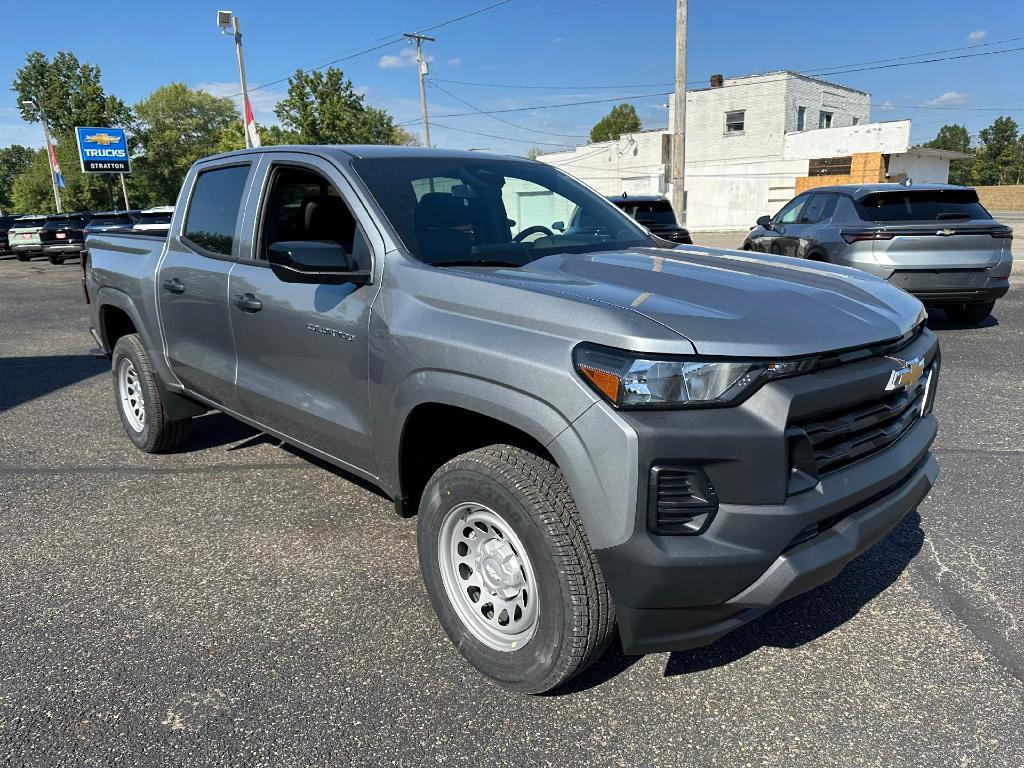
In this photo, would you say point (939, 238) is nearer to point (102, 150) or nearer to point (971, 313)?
point (971, 313)

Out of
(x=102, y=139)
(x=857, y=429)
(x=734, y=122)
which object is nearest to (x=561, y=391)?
(x=857, y=429)

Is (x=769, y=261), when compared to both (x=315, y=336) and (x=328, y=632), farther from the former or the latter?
(x=328, y=632)

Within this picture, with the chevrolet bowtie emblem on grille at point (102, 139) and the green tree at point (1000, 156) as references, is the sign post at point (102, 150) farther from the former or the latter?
the green tree at point (1000, 156)

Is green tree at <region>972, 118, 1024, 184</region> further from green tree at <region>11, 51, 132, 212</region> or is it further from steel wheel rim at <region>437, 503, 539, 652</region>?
steel wheel rim at <region>437, 503, 539, 652</region>

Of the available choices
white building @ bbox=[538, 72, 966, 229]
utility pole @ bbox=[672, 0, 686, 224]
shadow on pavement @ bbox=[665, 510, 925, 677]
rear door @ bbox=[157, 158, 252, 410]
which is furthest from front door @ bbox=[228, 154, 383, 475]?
white building @ bbox=[538, 72, 966, 229]

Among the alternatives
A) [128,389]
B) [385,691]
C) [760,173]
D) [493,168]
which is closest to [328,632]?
[385,691]

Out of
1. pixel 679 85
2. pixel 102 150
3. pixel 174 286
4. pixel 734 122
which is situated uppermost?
pixel 102 150

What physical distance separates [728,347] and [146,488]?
3.72m

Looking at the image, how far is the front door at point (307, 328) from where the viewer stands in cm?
301

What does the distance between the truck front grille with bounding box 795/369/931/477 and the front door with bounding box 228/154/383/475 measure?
1607mm

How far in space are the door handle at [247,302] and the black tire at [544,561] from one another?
1439 millimetres

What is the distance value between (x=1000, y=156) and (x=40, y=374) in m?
105

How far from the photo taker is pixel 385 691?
2.60 meters

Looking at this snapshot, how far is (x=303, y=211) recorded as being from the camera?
3809 mm
